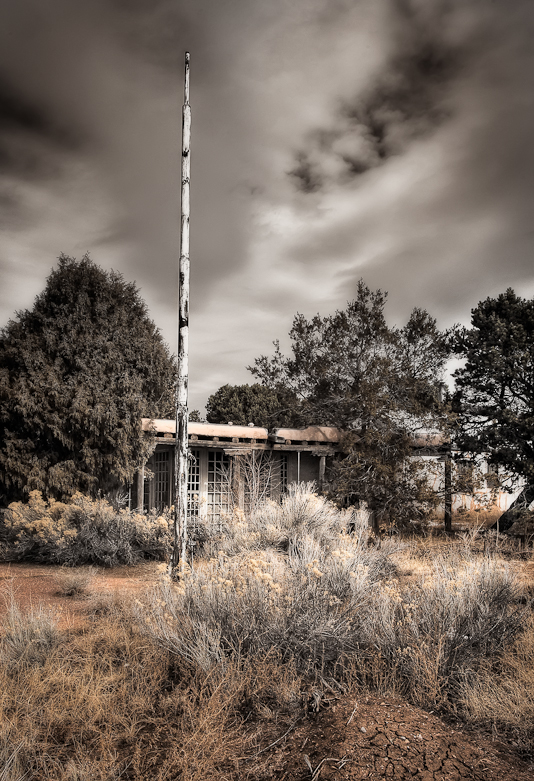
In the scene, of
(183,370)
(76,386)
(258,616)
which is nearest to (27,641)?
(258,616)

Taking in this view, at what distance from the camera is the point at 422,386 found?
45.1 ft

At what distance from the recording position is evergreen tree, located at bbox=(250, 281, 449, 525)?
514 inches

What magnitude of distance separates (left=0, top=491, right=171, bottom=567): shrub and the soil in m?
6.80

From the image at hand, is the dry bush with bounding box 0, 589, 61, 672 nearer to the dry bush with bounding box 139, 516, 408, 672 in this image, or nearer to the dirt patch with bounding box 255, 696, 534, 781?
the dry bush with bounding box 139, 516, 408, 672

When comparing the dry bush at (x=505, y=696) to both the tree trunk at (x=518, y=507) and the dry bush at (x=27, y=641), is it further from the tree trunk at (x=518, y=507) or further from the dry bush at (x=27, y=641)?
the tree trunk at (x=518, y=507)

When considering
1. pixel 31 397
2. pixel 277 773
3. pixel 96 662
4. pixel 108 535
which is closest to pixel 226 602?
pixel 96 662

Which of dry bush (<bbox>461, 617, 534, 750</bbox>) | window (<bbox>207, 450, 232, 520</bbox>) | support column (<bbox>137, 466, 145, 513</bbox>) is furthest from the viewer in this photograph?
window (<bbox>207, 450, 232, 520</bbox>)

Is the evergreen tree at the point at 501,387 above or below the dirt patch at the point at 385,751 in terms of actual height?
above

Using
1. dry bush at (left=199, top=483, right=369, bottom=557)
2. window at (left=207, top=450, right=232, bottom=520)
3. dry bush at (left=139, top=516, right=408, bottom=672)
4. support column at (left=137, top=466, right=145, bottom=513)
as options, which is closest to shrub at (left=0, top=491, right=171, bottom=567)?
dry bush at (left=199, top=483, right=369, bottom=557)

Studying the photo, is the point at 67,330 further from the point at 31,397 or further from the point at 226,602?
the point at 226,602

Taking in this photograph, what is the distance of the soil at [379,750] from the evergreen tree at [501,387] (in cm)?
1093

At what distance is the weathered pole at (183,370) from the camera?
22.9 feet

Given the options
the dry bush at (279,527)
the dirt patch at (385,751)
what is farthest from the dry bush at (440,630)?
the dry bush at (279,527)

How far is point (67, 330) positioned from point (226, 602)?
11012 millimetres
